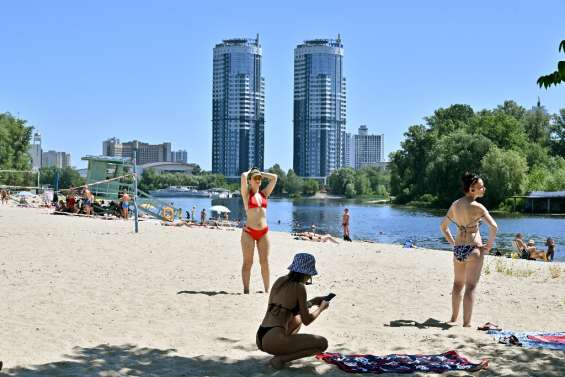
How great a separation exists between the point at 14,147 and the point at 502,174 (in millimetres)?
57432

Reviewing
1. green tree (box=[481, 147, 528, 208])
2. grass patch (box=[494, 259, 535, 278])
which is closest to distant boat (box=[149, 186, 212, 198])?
green tree (box=[481, 147, 528, 208])

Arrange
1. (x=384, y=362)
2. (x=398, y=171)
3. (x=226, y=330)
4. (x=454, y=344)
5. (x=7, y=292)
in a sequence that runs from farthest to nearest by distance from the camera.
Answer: (x=398, y=171)
(x=7, y=292)
(x=226, y=330)
(x=454, y=344)
(x=384, y=362)

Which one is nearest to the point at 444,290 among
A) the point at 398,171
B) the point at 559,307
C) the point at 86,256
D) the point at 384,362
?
the point at 559,307

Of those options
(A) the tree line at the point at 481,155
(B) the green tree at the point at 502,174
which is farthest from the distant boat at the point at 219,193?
(B) the green tree at the point at 502,174

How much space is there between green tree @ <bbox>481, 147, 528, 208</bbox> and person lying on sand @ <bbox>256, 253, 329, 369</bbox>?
2627 inches

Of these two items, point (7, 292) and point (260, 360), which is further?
point (7, 292)

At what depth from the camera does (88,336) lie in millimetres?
6930

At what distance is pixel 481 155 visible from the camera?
73938mm

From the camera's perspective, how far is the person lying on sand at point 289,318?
5660 mm

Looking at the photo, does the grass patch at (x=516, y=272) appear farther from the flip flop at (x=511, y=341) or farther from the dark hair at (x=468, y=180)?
the flip flop at (x=511, y=341)

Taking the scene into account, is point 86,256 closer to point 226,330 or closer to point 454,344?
point 226,330

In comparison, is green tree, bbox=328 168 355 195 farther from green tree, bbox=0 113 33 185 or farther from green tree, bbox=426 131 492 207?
green tree, bbox=0 113 33 185

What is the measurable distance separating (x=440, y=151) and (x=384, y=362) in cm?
7212

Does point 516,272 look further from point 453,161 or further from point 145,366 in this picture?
point 453,161
